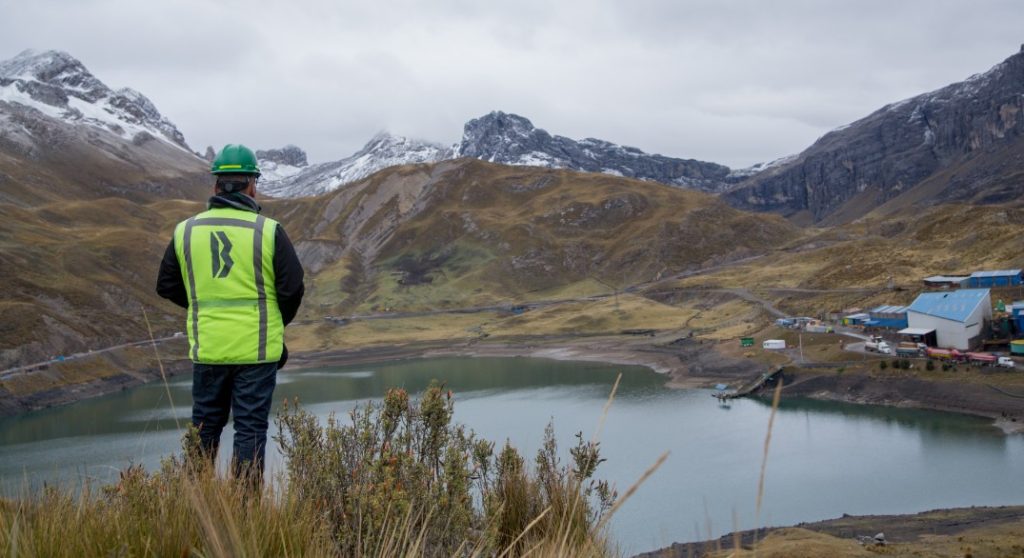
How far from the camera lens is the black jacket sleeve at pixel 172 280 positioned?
473 cm

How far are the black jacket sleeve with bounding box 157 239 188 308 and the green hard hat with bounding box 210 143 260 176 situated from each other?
569 mm

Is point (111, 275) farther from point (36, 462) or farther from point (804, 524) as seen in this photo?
point (804, 524)

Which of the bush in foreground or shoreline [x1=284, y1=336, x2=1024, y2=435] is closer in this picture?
the bush in foreground

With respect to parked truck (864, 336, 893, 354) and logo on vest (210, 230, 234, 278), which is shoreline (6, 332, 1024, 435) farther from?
logo on vest (210, 230, 234, 278)

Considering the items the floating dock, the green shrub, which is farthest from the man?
the floating dock

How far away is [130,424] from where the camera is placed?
53.1 meters

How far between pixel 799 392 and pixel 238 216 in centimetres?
5585

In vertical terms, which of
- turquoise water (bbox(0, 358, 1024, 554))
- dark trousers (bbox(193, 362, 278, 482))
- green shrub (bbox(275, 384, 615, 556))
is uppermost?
dark trousers (bbox(193, 362, 278, 482))

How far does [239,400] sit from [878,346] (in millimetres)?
59328

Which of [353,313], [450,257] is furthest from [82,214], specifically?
[450,257]

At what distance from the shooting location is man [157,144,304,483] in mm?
4512

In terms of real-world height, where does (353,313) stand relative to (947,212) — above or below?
below

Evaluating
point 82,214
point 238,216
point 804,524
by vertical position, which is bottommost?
point 804,524

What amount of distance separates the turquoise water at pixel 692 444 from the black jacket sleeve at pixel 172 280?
12725 millimetres
